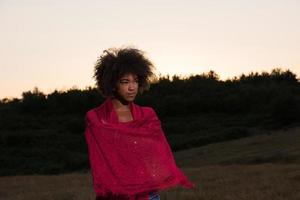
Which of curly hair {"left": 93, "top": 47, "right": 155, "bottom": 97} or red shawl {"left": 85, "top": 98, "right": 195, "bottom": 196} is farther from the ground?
curly hair {"left": 93, "top": 47, "right": 155, "bottom": 97}

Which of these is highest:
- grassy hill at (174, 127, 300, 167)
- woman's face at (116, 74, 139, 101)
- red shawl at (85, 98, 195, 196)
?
woman's face at (116, 74, 139, 101)

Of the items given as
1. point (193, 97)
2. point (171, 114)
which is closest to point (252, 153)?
point (171, 114)

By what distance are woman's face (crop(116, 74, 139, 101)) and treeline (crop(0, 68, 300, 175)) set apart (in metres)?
42.7

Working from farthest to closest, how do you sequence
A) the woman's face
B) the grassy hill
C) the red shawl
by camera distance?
the grassy hill
the woman's face
the red shawl

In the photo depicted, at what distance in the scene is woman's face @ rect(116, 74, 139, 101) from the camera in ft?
15.5

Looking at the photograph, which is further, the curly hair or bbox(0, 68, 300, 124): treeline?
bbox(0, 68, 300, 124): treeline

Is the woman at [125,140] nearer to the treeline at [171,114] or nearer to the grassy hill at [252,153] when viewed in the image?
the grassy hill at [252,153]

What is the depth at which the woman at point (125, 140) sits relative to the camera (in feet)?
15.1

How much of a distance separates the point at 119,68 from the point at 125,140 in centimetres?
53

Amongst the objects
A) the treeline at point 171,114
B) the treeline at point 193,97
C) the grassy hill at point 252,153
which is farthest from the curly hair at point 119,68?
the treeline at point 193,97

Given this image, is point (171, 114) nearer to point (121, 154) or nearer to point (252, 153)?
point (252, 153)

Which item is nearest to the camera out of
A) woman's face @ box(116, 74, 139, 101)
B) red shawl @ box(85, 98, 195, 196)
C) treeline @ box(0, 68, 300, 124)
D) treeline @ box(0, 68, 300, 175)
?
red shawl @ box(85, 98, 195, 196)

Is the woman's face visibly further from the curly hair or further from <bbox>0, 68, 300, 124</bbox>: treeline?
<bbox>0, 68, 300, 124</bbox>: treeline

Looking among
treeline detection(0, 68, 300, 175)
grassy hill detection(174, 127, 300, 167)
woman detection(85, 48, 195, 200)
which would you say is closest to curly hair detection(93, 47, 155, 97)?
woman detection(85, 48, 195, 200)
